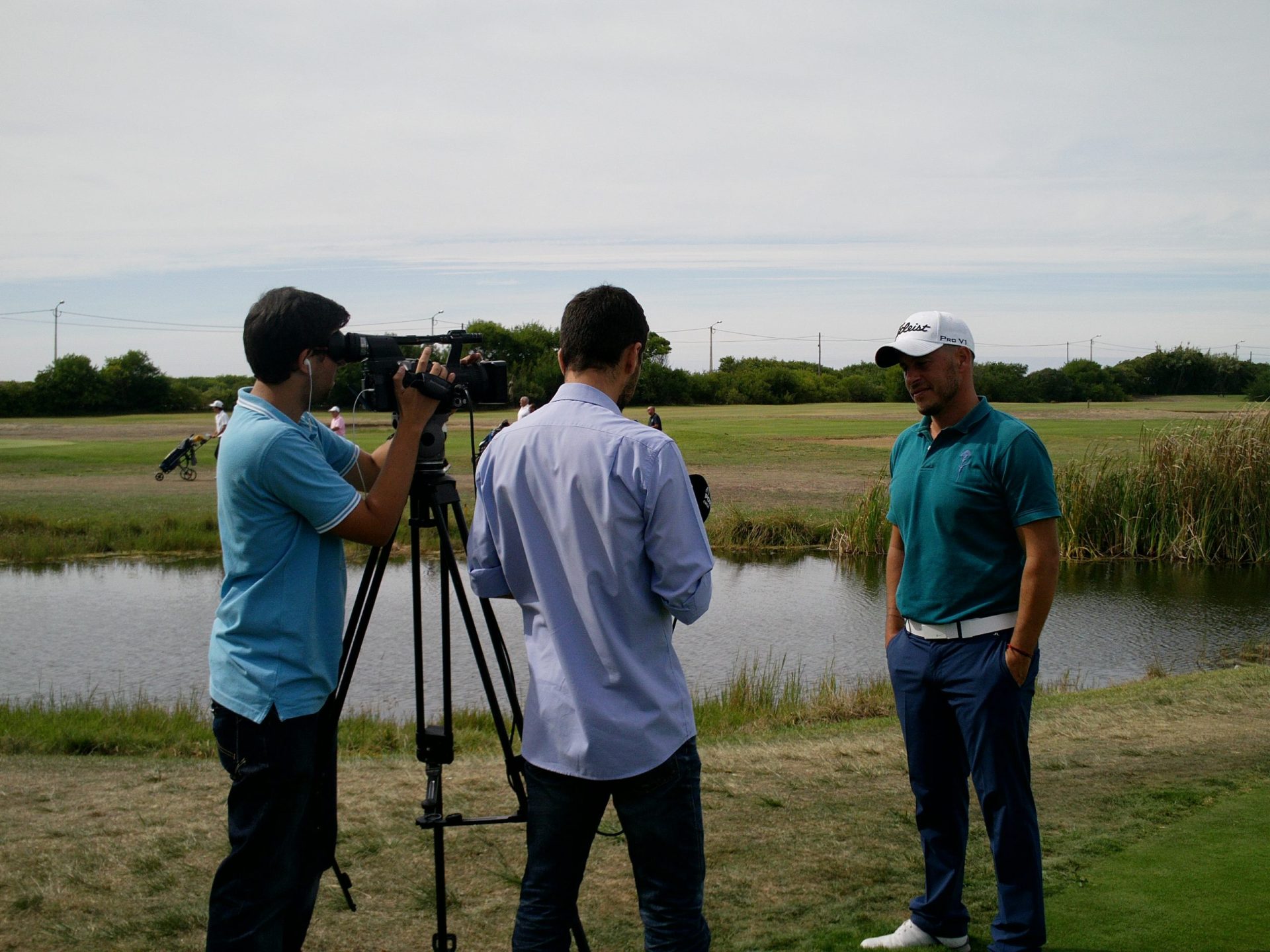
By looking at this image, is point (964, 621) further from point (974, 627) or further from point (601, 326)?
point (601, 326)

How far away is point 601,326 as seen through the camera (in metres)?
2.63

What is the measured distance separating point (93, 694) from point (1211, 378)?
10618 cm

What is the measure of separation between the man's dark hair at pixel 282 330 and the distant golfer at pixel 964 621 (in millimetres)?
1800

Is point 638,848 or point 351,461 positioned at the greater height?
point 351,461

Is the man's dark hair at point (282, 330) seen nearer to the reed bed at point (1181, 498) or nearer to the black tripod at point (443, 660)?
the black tripod at point (443, 660)

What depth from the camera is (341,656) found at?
122 inches

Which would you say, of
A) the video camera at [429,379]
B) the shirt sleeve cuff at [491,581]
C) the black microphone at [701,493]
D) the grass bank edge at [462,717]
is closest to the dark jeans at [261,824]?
the shirt sleeve cuff at [491,581]

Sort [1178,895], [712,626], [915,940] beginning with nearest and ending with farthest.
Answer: [915,940] < [1178,895] < [712,626]

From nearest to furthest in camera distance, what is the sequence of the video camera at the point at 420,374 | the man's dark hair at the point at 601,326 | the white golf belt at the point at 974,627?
1. the man's dark hair at the point at 601,326
2. the video camera at the point at 420,374
3. the white golf belt at the point at 974,627

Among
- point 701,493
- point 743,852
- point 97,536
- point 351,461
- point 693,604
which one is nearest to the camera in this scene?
point 693,604

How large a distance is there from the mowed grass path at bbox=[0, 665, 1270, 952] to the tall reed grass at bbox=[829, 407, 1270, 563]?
13694 millimetres

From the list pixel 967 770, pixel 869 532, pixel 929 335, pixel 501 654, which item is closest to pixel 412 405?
pixel 501 654

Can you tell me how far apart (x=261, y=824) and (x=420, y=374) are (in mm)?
1250

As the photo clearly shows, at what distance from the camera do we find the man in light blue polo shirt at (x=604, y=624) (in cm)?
250
